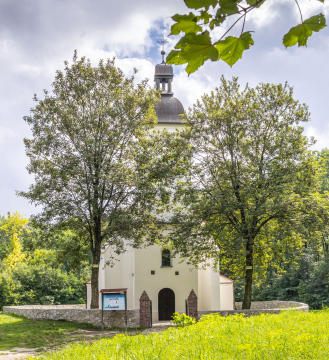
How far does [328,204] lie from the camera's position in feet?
66.5

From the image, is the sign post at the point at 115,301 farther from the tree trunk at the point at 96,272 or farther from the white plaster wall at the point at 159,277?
the white plaster wall at the point at 159,277

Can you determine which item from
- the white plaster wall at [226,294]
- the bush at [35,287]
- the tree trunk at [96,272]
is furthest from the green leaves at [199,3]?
the bush at [35,287]

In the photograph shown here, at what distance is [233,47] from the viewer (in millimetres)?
2676

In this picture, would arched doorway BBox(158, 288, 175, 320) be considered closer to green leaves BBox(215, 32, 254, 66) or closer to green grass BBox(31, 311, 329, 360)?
green grass BBox(31, 311, 329, 360)

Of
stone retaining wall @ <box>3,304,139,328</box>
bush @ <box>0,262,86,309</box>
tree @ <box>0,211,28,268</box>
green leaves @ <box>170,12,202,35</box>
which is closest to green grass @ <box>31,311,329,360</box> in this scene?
green leaves @ <box>170,12,202,35</box>

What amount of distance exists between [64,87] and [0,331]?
37.5 feet

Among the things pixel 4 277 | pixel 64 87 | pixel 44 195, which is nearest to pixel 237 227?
pixel 44 195

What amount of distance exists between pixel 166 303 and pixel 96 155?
10069 millimetres

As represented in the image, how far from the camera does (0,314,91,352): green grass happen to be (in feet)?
45.4

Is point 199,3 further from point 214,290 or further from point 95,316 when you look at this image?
point 214,290

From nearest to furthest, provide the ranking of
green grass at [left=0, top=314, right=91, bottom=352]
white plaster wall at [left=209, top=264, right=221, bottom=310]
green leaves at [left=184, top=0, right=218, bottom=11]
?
green leaves at [left=184, top=0, right=218, bottom=11] → green grass at [left=0, top=314, right=91, bottom=352] → white plaster wall at [left=209, top=264, right=221, bottom=310]

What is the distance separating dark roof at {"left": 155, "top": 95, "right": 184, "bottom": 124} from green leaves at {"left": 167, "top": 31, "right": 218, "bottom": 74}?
86.7ft

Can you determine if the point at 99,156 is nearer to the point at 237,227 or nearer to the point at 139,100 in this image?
the point at 139,100

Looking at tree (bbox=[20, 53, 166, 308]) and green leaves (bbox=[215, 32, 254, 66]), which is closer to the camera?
green leaves (bbox=[215, 32, 254, 66])
